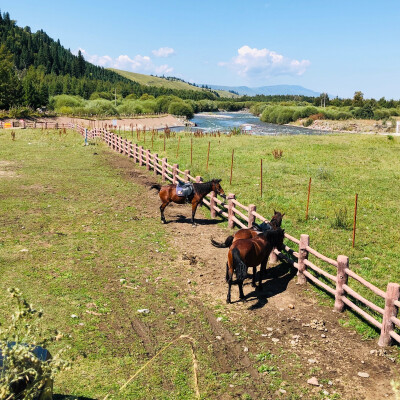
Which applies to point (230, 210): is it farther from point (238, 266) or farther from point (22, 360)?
point (22, 360)

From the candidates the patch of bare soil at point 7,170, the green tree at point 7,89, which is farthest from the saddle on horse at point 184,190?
the green tree at point 7,89

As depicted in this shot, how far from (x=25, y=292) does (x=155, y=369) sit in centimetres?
370

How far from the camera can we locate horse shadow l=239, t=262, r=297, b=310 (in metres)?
8.32

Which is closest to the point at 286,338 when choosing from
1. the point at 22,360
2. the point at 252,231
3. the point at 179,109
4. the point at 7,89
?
the point at 252,231

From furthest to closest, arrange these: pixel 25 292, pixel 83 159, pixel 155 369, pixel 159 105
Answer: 1. pixel 159 105
2. pixel 83 159
3. pixel 25 292
4. pixel 155 369

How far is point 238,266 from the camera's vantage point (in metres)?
7.79

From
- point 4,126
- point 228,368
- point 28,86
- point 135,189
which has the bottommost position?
point 228,368

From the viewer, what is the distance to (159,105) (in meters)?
116

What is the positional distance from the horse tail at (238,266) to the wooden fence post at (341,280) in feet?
6.11

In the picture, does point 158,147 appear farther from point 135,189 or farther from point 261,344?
point 261,344

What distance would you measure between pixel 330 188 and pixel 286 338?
12.0 meters

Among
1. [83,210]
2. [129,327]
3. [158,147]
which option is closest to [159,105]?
[158,147]

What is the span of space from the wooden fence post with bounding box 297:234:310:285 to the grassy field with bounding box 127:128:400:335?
111 cm

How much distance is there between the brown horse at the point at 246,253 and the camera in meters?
7.80
